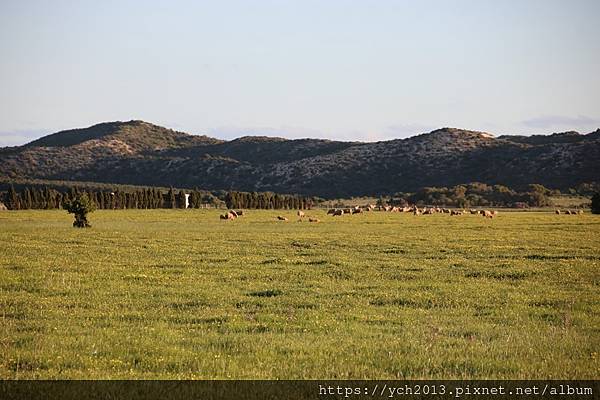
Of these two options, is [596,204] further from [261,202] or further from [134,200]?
[134,200]

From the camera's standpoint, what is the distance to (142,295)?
17.6 meters

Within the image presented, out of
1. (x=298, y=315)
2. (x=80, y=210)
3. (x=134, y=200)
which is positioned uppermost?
(x=134, y=200)

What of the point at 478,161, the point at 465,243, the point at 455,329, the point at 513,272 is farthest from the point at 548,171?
the point at 455,329

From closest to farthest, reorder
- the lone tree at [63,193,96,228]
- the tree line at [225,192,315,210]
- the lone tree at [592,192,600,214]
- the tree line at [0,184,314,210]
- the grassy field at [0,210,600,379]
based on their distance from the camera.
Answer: the grassy field at [0,210,600,379] < the lone tree at [63,193,96,228] < the lone tree at [592,192,600,214] < the tree line at [0,184,314,210] < the tree line at [225,192,315,210]

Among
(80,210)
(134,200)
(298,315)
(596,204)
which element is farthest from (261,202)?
(298,315)

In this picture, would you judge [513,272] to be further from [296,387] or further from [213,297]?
[296,387]

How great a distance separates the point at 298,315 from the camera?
15.0 meters

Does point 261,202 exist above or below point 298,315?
above

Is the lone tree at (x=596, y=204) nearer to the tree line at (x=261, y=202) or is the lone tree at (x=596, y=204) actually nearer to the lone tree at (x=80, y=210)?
the tree line at (x=261, y=202)

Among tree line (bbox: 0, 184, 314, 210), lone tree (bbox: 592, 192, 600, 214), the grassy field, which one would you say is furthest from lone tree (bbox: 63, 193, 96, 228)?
lone tree (bbox: 592, 192, 600, 214)

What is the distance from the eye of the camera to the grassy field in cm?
1079

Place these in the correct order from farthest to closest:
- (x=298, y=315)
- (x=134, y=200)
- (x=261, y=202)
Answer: (x=261, y=202) → (x=134, y=200) → (x=298, y=315)

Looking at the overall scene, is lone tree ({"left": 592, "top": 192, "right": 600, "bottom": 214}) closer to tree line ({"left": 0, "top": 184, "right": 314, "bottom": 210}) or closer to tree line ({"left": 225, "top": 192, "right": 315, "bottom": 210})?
tree line ({"left": 225, "top": 192, "right": 315, "bottom": 210})

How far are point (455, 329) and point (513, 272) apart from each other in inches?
390
